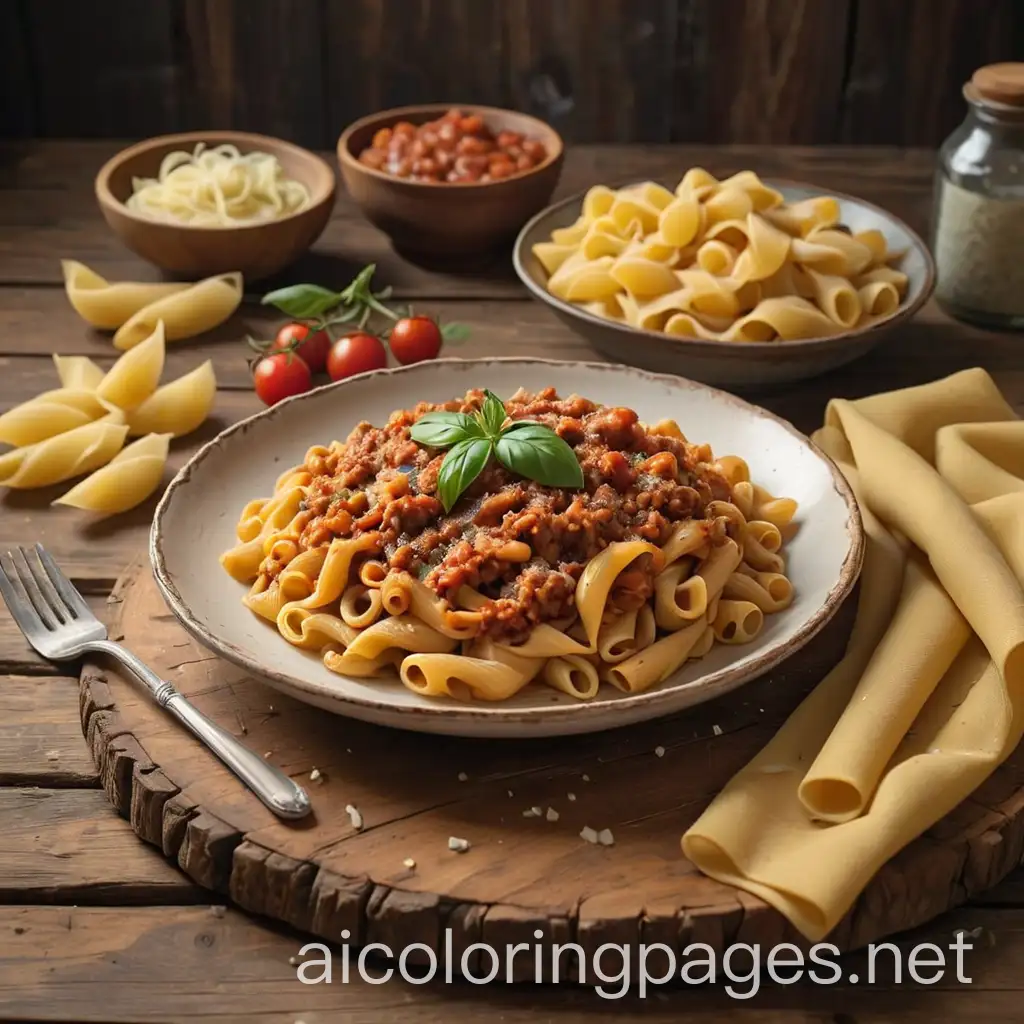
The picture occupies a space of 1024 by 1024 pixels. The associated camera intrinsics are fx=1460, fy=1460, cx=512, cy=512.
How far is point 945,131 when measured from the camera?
18.9 feet

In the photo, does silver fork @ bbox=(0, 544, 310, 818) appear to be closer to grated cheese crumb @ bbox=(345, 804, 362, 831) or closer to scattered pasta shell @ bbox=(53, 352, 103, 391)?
grated cheese crumb @ bbox=(345, 804, 362, 831)

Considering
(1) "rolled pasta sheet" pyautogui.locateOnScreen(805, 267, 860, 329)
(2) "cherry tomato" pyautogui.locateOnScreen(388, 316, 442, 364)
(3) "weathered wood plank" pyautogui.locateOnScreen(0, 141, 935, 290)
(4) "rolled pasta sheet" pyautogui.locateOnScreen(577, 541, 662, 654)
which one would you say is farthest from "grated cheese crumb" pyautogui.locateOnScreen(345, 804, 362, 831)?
(3) "weathered wood plank" pyautogui.locateOnScreen(0, 141, 935, 290)

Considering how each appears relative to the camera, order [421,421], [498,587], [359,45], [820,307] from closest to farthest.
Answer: [498,587] → [421,421] → [820,307] → [359,45]

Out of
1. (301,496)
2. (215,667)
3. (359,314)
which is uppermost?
(301,496)

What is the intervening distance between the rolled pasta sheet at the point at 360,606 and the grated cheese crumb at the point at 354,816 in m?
0.35

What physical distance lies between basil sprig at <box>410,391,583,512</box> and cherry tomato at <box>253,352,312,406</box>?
45.1 inches

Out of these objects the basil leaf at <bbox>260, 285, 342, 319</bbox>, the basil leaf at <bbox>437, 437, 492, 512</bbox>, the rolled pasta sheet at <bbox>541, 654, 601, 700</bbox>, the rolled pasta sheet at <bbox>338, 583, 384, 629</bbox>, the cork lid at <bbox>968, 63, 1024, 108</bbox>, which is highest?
the cork lid at <bbox>968, 63, 1024, 108</bbox>

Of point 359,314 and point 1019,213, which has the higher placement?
point 1019,213

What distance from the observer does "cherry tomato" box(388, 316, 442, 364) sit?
396 cm

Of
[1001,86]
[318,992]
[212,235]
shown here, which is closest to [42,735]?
[318,992]

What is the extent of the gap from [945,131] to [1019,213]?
6.70ft

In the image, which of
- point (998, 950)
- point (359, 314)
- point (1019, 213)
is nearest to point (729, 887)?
point (998, 950)

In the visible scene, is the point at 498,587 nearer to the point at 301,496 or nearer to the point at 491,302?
the point at 301,496

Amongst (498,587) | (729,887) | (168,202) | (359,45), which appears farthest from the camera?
(359,45)
